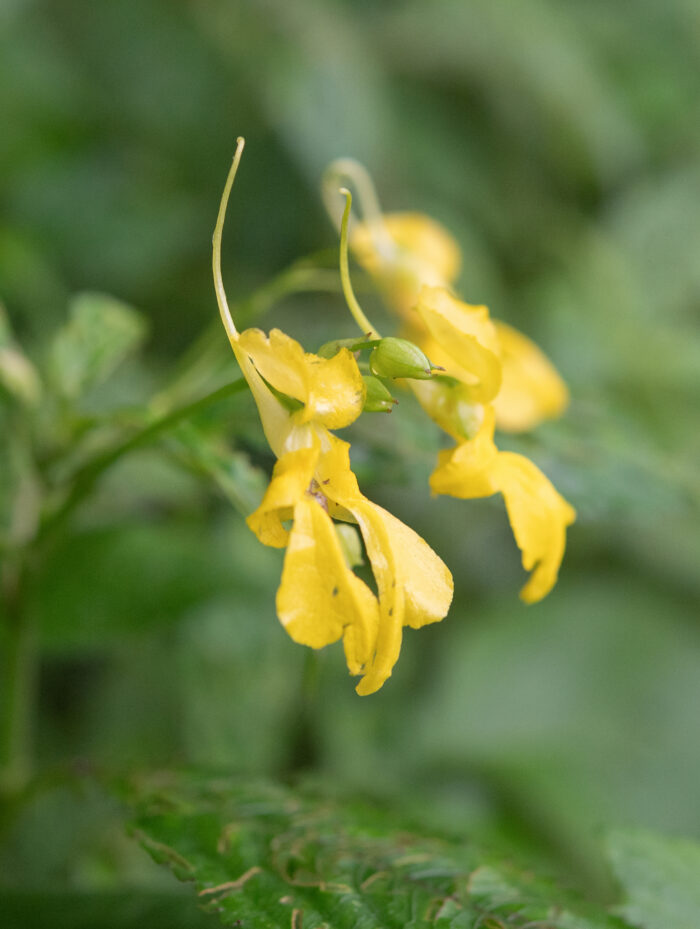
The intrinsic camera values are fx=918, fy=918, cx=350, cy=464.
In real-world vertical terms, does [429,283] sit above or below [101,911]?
above

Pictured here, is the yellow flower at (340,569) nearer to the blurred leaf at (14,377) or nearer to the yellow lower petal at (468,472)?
the yellow lower petal at (468,472)

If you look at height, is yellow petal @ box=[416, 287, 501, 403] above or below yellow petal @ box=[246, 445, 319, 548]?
above

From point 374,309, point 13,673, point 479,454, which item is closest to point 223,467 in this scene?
point 479,454

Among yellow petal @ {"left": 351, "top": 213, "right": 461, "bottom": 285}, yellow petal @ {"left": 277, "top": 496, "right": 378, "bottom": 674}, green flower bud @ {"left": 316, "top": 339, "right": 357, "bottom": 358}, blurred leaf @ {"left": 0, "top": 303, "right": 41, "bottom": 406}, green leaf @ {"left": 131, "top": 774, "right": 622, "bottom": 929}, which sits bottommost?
green leaf @ {"left": 131, "top": 774, "right": 622, "bottom": 929}

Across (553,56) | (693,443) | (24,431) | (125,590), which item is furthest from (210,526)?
(553,56)

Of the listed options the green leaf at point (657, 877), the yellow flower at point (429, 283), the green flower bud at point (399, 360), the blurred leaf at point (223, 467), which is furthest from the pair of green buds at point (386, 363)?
the green leaf at point (657, 877)

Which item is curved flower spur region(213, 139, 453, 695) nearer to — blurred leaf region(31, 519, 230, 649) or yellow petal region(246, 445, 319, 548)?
yellow petal region(246, 445, 319, 548)

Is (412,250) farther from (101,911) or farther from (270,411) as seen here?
(101,911)

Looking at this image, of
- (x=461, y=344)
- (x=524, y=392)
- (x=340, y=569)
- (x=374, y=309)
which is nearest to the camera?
(x=340, y=569)

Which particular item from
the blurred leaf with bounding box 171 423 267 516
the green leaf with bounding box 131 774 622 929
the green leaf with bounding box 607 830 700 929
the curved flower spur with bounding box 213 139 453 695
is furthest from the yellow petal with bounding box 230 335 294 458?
the green leaf with bounding box 607 830 700 929
